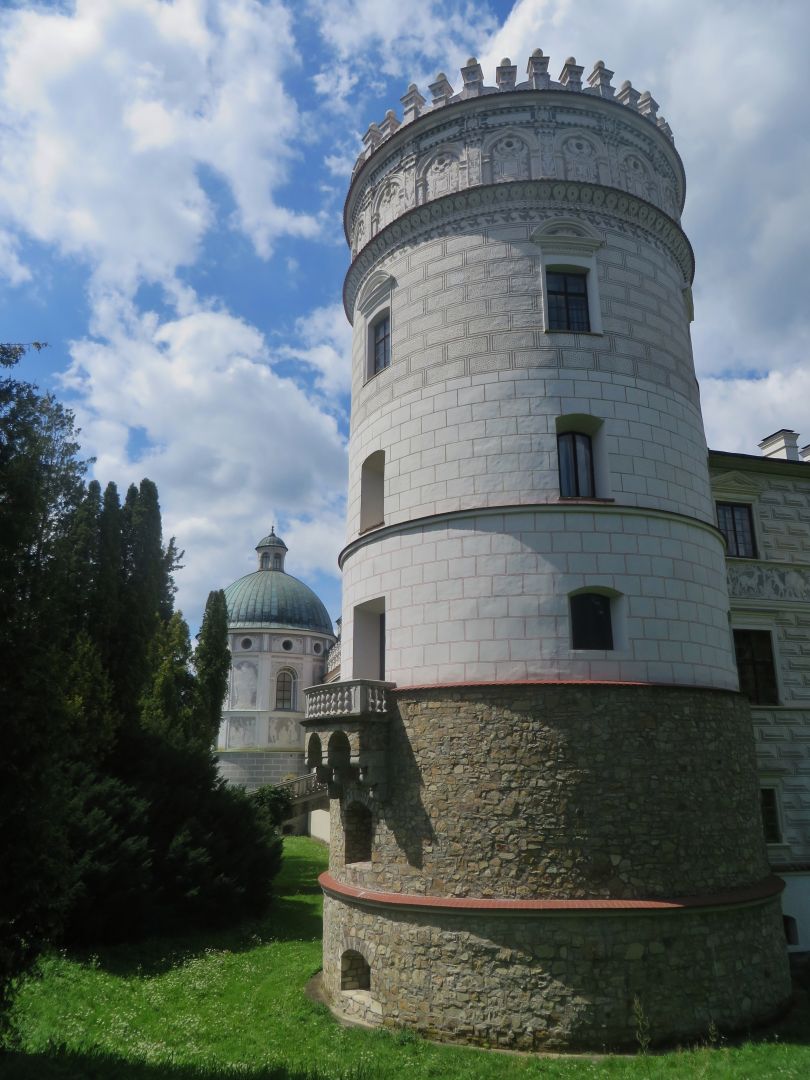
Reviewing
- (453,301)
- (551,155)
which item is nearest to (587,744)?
(453,301)

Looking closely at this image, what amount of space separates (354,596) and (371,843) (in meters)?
4.87

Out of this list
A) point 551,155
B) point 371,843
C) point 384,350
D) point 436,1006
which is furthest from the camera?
point 384,350

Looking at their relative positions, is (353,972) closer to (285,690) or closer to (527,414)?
(527,414)

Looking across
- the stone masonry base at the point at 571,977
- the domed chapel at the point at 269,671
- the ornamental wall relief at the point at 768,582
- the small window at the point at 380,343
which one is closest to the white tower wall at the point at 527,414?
the small window at the point at 380,343

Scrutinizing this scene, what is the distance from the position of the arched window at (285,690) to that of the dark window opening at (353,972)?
35.0 meters

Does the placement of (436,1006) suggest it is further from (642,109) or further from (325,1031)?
(642,109)

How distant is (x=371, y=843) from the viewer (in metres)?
14.6

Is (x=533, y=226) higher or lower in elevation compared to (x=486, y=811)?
higher

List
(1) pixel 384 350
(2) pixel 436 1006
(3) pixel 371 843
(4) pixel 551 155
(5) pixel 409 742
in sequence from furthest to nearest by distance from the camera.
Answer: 1. (1) pixel 384 350
2. (4) pixel 551 155
3. (3) pixel 371 843
4. (5) pixel 409 742
5. (2) pixel 436 1006

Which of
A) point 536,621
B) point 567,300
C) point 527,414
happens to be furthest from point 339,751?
point 567,300

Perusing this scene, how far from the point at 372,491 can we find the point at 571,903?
9067mm

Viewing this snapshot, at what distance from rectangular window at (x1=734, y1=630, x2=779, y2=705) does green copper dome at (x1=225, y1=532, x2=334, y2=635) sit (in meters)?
35.2

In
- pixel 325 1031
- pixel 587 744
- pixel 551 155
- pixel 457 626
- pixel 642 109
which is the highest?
pixel 642 109

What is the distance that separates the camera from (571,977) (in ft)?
37.7
